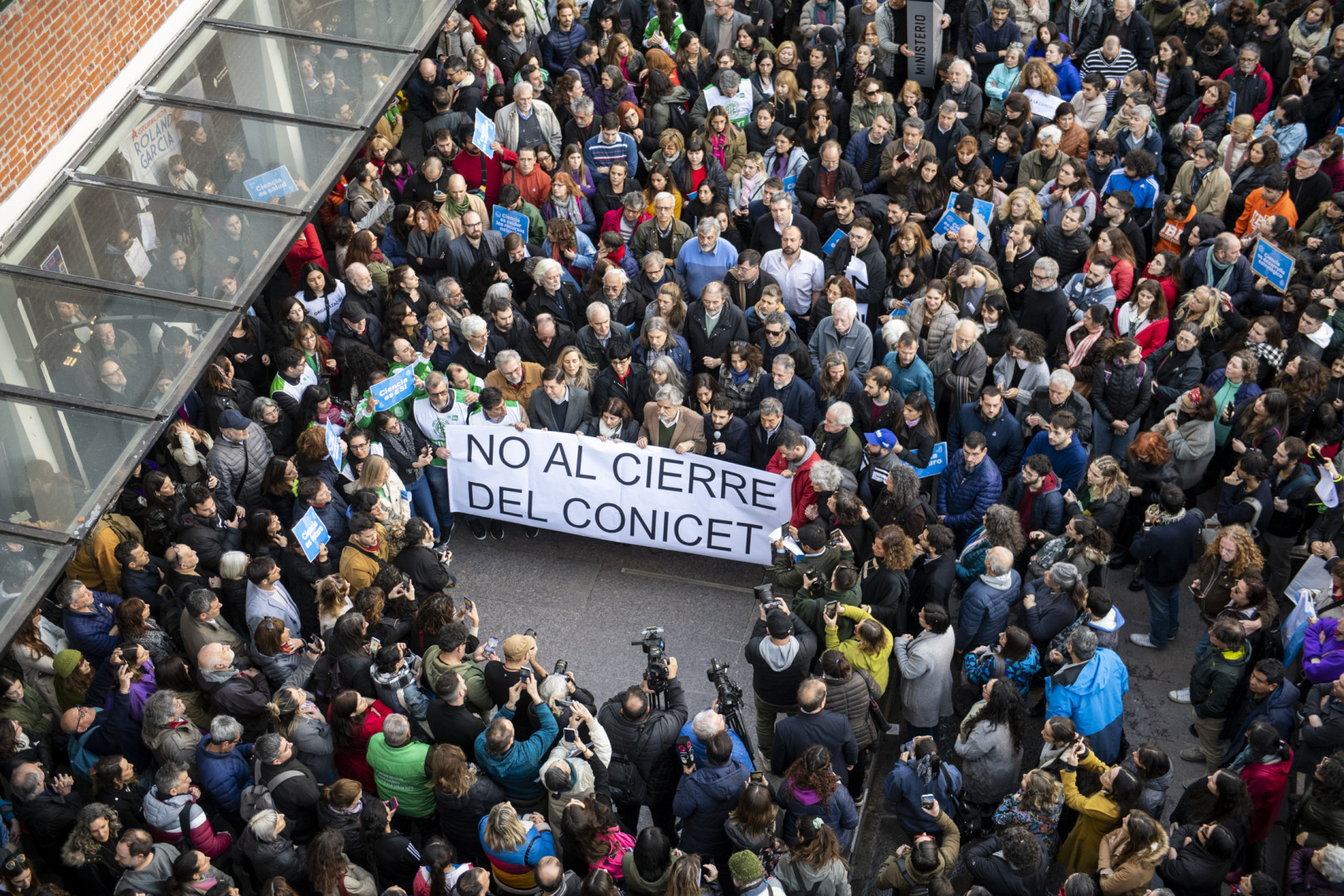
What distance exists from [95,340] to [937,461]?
592cm

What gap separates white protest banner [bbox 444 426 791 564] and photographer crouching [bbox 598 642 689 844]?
238 cm

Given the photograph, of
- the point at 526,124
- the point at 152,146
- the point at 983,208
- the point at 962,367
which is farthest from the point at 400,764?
the point at 526,124

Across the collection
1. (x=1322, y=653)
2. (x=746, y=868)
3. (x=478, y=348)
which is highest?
(x=478, y=348)

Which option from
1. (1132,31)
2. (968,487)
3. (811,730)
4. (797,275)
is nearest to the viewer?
(811,730)

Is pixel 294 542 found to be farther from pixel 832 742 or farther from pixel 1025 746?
pixel 1025 746

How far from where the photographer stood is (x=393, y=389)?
964 cm

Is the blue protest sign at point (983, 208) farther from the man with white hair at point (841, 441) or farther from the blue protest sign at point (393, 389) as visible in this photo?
the blue protest sign at point (393, 389)

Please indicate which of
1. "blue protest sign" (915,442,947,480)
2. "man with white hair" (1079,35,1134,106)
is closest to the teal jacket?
"blue protest sign" (915,442,947,480)

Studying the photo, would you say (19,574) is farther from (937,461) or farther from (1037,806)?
(937,461)

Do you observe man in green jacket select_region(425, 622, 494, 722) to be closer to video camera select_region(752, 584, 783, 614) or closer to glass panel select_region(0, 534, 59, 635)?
video camera select_region(752, 584, 783, 614)

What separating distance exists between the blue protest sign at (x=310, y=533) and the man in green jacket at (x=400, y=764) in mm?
1764

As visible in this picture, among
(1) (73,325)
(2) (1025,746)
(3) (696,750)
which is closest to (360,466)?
(1) (73,325)

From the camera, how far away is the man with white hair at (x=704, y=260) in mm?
11023

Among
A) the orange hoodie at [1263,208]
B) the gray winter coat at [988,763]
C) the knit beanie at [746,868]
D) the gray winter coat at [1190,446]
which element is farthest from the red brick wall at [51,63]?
the orange hoodie at [1263,208]
